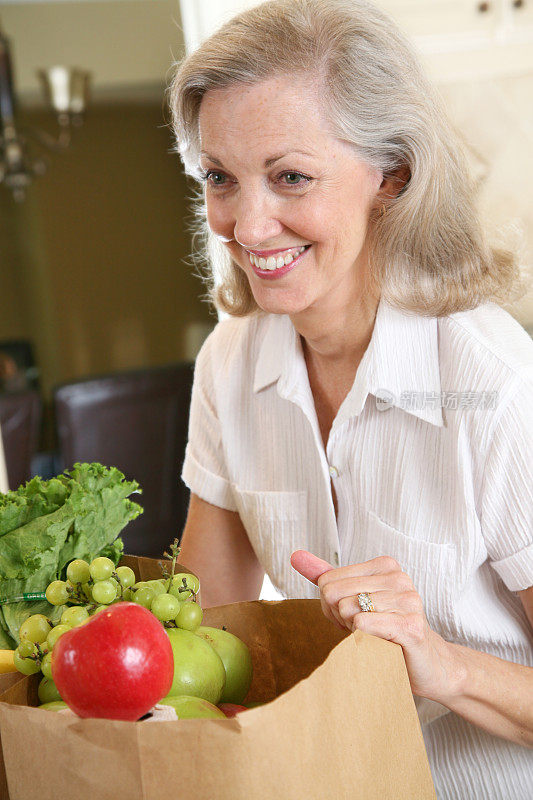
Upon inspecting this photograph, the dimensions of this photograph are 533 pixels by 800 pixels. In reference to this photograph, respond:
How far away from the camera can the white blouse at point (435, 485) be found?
0.96m

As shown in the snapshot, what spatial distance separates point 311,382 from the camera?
1.22 m

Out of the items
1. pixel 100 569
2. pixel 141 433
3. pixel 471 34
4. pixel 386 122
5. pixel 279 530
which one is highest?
pixel 471 34

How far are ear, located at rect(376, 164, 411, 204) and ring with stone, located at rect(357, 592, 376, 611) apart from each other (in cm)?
54

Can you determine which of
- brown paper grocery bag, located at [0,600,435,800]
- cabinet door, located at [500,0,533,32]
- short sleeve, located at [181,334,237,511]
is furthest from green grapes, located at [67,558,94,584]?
cabinet door, located at [500,0,533,32]

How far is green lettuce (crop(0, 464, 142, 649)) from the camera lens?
78 cm

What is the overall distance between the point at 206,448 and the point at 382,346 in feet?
1.17

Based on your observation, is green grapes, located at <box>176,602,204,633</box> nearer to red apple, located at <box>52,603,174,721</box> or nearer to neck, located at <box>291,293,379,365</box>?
red apple, located at <box>52,603,174,721</box>

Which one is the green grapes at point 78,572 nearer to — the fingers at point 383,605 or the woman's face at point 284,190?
the fingers at point 383,605

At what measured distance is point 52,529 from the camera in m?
0.78

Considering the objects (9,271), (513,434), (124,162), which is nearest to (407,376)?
(513,434)

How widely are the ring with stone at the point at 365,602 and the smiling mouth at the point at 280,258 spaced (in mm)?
441

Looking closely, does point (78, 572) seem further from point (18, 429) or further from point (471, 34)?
point (471, 34)

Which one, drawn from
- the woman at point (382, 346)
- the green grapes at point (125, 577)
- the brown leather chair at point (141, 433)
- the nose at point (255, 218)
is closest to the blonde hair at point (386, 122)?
the woman at point (382, 346)

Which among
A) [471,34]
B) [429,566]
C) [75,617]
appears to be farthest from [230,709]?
[471,34]
